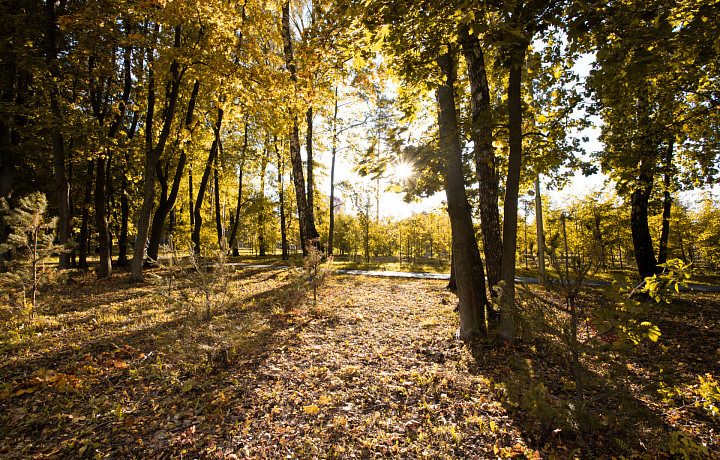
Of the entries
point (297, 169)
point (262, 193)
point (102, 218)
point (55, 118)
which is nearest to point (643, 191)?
point (297, 169)

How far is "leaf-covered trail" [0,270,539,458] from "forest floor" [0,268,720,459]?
0.02 m

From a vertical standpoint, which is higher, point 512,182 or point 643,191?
point 643,191

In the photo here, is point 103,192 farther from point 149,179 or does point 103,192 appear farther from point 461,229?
point 461,229

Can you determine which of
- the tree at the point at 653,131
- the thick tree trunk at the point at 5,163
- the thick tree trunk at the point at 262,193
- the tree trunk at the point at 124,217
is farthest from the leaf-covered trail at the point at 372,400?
the thick tree trunk at the point at 262,193

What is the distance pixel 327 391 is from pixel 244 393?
1.07 m

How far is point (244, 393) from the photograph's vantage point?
3605 millimetres

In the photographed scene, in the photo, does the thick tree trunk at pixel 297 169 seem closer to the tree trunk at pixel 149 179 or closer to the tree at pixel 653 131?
the tree trunk at pixel 149 179

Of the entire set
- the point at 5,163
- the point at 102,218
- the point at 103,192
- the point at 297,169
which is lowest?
the point at 102,218

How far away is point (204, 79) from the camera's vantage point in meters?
9.71

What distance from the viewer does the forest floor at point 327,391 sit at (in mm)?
2676

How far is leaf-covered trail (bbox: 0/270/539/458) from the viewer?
2.78 m

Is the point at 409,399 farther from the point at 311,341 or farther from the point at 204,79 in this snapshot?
the point at 204,79

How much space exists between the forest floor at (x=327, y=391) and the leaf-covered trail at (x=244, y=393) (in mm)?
20

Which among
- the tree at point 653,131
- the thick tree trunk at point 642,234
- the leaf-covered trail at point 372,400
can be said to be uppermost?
the tree at point 653,131
